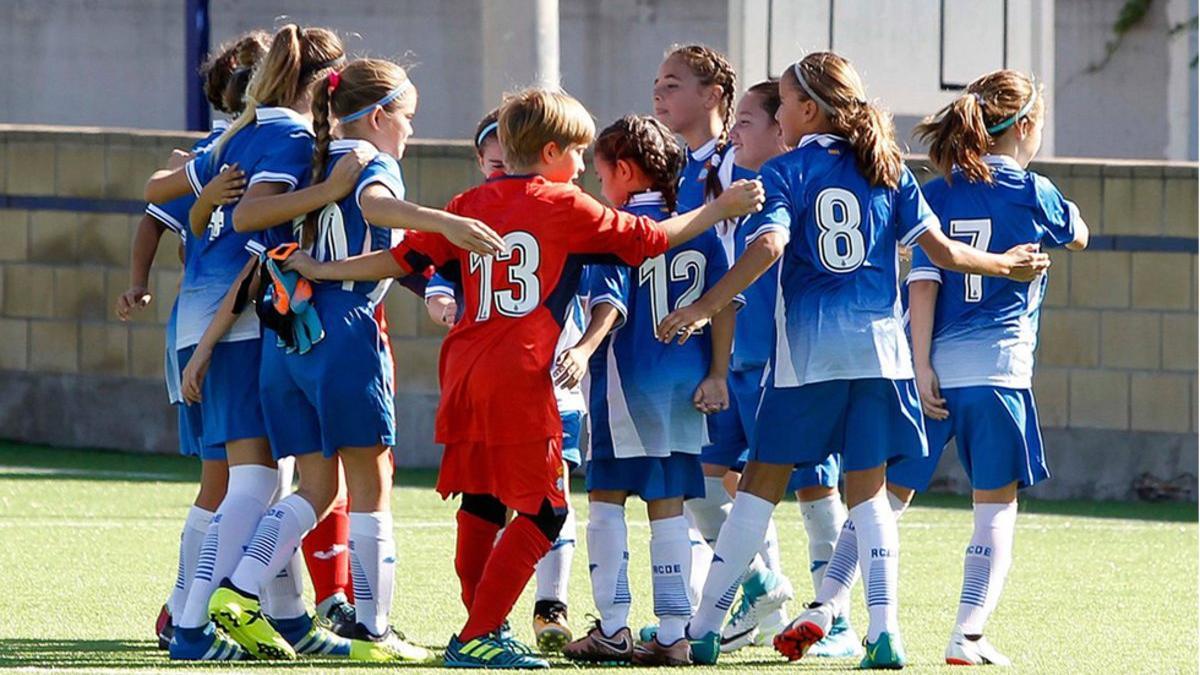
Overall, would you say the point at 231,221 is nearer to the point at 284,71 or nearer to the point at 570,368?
the point at 284,71

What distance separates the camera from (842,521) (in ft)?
19.9

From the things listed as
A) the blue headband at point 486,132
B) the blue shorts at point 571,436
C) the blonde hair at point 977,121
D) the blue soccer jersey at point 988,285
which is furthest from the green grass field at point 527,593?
the blue headband at point 486,132

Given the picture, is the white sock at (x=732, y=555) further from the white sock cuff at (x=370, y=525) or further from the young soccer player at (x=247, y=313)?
the young soccer player at (x=247, y=313)

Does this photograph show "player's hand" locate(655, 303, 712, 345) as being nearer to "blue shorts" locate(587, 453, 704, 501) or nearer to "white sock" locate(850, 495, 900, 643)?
"blue shorts" locate(587, 453, 704, 501)

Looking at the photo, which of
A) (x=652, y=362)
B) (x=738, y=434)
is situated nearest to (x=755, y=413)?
(x=738, y=434)

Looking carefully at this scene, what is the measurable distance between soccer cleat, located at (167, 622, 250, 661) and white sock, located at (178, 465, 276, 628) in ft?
0.08

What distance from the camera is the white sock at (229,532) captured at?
5.41 metres

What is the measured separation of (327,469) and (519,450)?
66cm

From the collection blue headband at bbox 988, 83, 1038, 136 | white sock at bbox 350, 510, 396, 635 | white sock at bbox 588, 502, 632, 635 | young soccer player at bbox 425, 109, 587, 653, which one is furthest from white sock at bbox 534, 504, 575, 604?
blue headband at bbox 988, 83, 1038, 136

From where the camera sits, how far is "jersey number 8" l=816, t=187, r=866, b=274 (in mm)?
5262

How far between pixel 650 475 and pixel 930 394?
31.3 inches

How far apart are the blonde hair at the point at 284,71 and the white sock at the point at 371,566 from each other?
43.5 inches

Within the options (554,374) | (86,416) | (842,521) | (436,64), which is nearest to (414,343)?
(86,416)

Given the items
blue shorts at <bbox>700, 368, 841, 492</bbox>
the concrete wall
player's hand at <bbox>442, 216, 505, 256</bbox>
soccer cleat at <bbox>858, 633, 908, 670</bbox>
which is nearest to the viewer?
player's hand at <bbox>442, 216, 505, 256</bbox>
